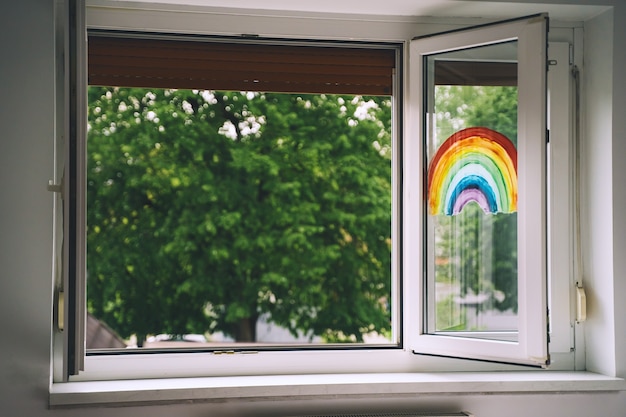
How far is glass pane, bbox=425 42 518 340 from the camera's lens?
2.29m

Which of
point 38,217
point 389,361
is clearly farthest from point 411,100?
point 38,217

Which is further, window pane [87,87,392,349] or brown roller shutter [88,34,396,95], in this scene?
window pane [87,87,392,349]

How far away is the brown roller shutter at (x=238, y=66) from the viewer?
91.6 inches

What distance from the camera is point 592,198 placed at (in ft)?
7.89

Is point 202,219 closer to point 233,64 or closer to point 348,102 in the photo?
point 348,102

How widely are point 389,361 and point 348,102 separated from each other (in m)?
3.56

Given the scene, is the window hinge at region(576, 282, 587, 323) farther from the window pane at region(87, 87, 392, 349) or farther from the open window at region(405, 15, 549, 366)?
the window pane at region(87, 87, 392, 349)

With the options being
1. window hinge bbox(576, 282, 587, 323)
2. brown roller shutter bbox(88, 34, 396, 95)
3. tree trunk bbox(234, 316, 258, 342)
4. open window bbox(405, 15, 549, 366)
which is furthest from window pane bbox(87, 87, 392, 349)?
window hinge bbox(576, 282, 587, 323)

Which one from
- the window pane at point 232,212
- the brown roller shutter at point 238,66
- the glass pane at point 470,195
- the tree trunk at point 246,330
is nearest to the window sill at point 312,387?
the glass pane at point 470,195

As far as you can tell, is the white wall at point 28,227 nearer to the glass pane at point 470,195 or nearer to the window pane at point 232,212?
the glass pane at point 470,195

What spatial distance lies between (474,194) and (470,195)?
12 millimetres

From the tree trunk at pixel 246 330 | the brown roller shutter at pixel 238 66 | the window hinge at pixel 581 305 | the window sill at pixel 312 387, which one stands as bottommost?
the tree trunk at pixel 246 330

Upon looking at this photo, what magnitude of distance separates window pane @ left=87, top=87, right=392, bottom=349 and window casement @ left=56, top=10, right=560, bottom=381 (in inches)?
117

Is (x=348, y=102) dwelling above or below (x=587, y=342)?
above
